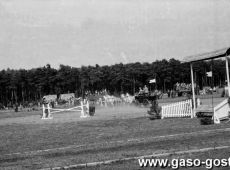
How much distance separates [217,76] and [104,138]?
13080cm

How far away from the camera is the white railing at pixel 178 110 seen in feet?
93.9

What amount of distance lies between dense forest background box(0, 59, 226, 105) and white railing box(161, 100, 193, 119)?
111 metres

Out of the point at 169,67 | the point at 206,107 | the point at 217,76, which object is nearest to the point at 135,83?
the point at 169,67

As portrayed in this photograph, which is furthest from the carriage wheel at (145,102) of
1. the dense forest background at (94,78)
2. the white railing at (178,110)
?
the dense forest background at (94,78)

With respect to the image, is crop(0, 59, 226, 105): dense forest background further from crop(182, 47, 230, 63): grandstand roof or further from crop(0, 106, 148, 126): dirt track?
crop(182, 47, 230, 63): grandstand roof

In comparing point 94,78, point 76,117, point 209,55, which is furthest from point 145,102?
point 94,78

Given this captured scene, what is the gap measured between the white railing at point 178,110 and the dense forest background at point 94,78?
110532mm

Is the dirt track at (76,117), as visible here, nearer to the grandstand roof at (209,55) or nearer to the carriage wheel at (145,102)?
the grandstand roof at (209,55)

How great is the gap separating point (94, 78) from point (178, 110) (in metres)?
116

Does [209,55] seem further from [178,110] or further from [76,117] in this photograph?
[76,117]

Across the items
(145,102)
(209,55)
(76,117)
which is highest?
(209,55)

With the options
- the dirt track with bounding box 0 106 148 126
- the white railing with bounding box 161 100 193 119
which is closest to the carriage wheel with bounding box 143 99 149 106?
the dirt track with bounding box 0 106 148 126

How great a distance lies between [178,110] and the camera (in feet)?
97.0

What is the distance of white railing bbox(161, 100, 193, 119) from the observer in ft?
93.9
